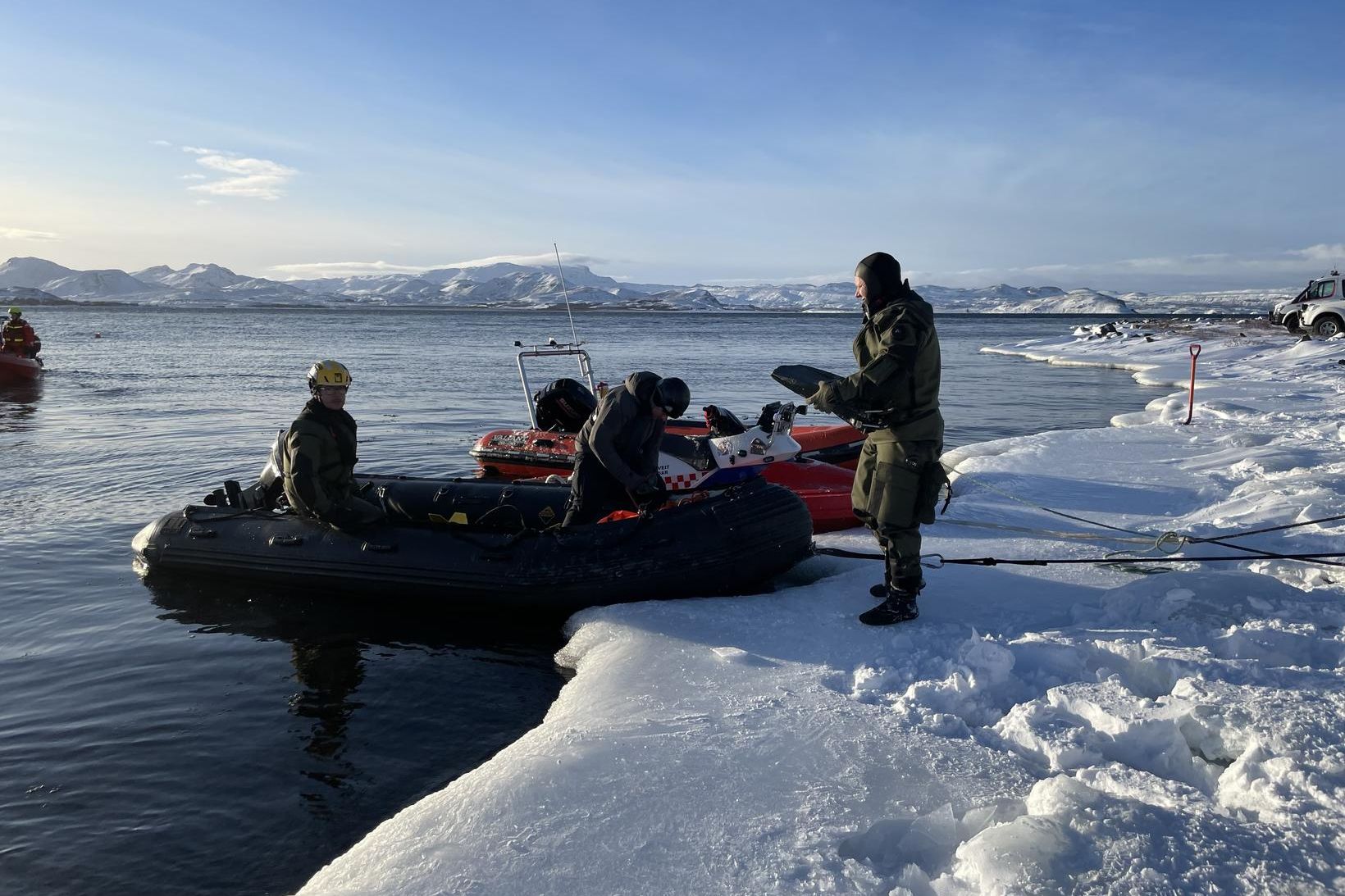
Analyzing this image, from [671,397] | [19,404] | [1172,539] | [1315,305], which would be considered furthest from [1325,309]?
[19,404]

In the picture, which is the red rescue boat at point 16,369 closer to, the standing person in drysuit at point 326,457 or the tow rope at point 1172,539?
the standing person in drysuit at point 326,457

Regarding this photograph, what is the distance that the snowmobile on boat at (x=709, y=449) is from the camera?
7.54 m

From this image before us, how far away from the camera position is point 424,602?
6648mm

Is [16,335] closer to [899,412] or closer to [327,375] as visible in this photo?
[327,375]

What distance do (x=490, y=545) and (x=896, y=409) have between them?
301 cm

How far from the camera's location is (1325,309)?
93.1 ft

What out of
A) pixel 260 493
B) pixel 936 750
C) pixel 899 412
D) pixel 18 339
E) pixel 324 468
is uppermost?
pixel 18 339

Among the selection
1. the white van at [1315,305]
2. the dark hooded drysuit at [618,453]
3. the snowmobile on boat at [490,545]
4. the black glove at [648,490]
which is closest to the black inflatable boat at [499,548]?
the snowmobile on boat at [490,545]

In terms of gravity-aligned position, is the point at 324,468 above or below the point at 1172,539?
above

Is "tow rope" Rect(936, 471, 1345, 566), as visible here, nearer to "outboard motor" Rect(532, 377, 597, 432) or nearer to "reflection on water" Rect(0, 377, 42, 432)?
"outboard motor" Rect(532, 377, 597, 432)

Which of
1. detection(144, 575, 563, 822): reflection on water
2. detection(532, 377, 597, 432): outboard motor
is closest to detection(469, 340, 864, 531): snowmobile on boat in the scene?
→ detection(532, 377, 597, 432): outboard motor

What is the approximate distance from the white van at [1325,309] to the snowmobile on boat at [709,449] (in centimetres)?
2560

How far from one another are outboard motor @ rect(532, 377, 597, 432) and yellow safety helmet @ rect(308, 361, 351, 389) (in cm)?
393

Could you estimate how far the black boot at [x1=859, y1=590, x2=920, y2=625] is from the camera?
5168 mm
